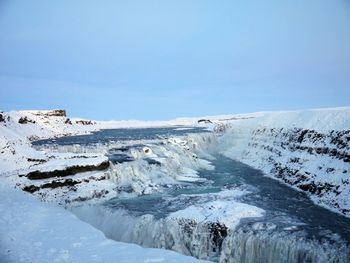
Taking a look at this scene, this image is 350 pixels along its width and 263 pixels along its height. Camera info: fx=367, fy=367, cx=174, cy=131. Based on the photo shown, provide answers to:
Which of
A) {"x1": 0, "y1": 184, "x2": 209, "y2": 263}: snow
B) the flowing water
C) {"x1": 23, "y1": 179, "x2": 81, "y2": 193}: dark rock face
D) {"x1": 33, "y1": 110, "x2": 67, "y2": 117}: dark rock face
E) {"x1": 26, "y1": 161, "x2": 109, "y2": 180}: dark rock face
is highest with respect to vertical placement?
{"x1": 33, "y1": 110, "x2": 67, "y2": 117}: dark rock face

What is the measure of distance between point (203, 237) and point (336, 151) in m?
13.2

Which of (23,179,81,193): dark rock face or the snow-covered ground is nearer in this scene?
the snow-covered ground

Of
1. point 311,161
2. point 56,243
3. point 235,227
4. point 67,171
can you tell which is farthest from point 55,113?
point 235,227

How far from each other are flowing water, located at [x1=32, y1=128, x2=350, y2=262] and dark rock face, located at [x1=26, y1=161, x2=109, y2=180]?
13.6 feet

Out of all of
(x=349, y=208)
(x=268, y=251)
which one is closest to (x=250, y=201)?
(x=349, y=208)

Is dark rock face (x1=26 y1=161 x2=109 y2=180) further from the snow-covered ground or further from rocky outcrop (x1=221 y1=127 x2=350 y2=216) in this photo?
rocky outcrop (x1=221 y1=127 x2=350 y2=216)

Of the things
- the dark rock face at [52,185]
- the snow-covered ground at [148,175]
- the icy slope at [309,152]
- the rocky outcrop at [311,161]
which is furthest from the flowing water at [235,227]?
the dark rock face at [52,185]

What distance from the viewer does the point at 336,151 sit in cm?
2469

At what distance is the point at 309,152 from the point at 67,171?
1819cm

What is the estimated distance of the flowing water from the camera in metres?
14.6

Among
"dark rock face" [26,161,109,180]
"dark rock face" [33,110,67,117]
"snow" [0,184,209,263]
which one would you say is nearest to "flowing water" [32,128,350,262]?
"snow" [0,184,209,263]

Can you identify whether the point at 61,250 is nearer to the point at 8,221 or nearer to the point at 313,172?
the point at 8,221

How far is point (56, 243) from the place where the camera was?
13977 mm

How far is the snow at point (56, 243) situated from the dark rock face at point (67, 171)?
5.82m
